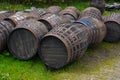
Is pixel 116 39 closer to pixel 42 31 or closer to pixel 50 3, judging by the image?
pixel 42 31

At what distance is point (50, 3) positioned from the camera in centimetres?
1617

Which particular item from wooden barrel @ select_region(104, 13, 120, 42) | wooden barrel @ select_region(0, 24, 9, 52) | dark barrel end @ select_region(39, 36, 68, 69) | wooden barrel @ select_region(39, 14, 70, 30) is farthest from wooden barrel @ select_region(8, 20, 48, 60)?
wooden barrel @ select_region(104, 13, 120, 42)

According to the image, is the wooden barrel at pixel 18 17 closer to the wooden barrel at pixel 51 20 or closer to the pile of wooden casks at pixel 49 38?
the pile of wooden casks at pixel 49 38

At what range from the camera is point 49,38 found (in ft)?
25.5

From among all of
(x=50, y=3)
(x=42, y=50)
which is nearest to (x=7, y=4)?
(x=50, y=3)

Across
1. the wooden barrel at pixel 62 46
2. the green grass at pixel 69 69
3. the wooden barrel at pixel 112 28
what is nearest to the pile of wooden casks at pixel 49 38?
the wooden barrel at pixel 62 46

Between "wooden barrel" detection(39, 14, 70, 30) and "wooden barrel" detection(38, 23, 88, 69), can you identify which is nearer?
"wooden barrel" detection(38, 23, 88, 69)

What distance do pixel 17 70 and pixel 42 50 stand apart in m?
0.82

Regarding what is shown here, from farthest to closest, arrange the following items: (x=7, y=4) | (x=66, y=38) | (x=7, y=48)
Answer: (x=7, y=4), (x=7, y=48), (x=66, y=38)

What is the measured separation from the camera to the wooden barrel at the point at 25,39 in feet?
26.8

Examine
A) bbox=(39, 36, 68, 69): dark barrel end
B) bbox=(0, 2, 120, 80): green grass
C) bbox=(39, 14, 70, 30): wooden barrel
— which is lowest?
bbox=(0, 2, 120, 80): green grass

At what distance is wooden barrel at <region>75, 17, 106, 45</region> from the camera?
29.5 feet

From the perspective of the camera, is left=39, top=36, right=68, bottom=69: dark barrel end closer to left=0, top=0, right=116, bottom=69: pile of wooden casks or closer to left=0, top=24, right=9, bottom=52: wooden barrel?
left=0, top=0, right=116, bottom=69: pile of wooden casks

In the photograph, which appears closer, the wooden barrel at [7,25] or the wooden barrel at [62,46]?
the wooden barrel at [62,46]
